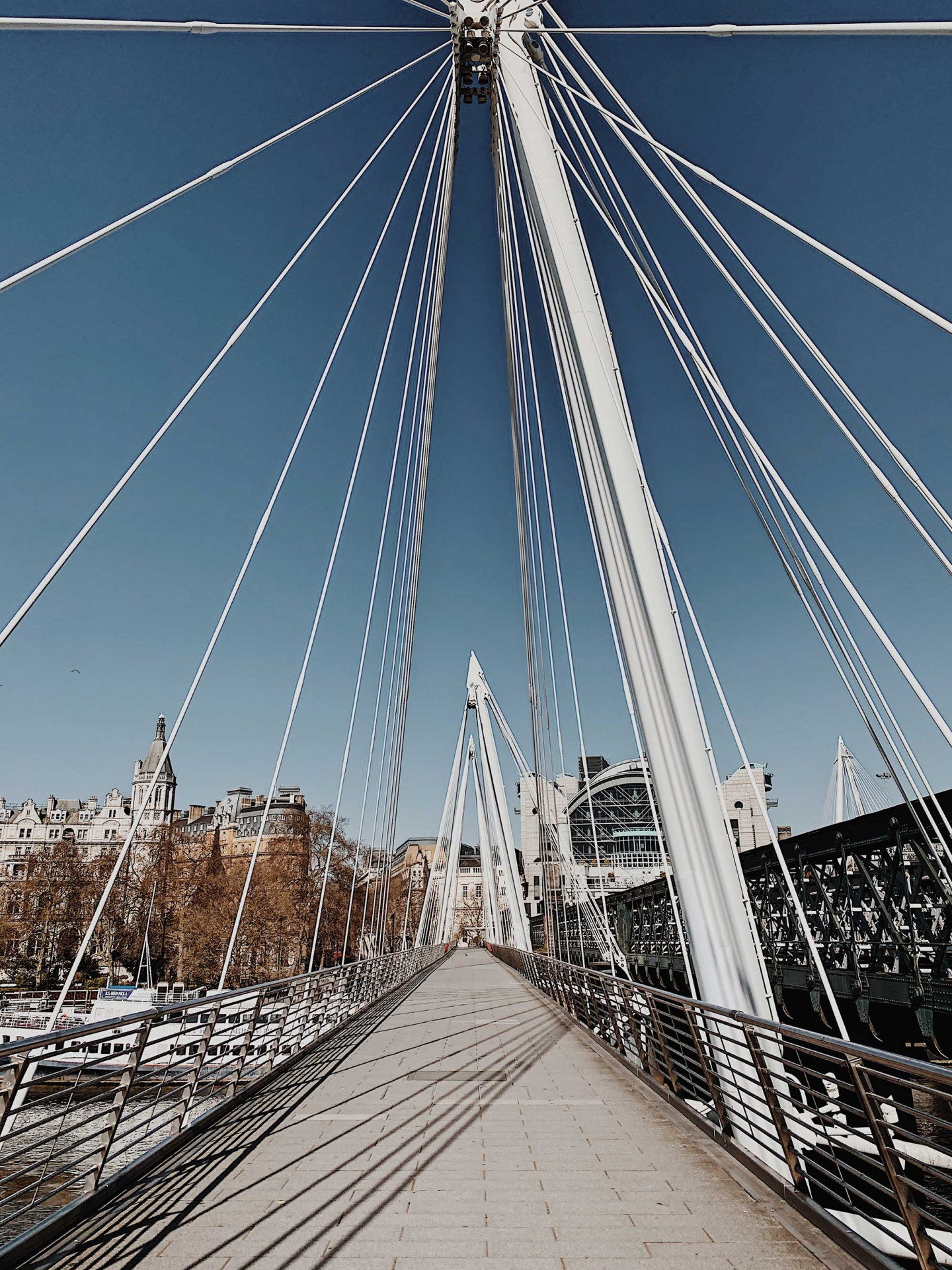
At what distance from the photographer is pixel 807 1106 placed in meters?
4.38

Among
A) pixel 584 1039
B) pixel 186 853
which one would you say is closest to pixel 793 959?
pixel 584 1039

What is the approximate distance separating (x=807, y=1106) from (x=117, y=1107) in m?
3.76

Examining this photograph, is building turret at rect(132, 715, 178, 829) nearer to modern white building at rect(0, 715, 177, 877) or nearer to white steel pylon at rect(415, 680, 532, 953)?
modern white building at rect(0, 715, 177, 877)

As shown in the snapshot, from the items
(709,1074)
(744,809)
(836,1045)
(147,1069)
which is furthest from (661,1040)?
(744,809)

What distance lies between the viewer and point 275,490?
9.43m

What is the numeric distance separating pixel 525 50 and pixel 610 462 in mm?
4999

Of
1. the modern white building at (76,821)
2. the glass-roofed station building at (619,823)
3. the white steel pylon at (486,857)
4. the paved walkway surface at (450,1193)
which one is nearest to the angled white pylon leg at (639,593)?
the paved walkway surface at (450,1193)

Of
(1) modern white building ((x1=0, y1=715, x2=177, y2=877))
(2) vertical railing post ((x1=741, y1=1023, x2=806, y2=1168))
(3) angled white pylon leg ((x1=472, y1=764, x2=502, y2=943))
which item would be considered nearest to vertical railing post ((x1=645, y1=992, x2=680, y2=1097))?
(2) vertical railing post ((x1=741, y1=1023, x2=806, y2=1168))

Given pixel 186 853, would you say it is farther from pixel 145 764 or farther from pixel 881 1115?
pixel 145 764

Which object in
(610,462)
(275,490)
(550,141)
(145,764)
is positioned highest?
(145,764)

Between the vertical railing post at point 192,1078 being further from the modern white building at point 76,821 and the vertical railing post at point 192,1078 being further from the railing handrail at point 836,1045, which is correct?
the modern white building at point 76,821

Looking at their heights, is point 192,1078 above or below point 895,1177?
above

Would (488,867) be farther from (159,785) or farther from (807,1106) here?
(159,785)

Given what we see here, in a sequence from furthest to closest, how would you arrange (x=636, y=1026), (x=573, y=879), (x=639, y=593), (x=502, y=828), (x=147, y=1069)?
(x=502, y=828), (x=573, y=879), (x=147, y=1069), (x=636, y=1026), (x=639, y=593)
